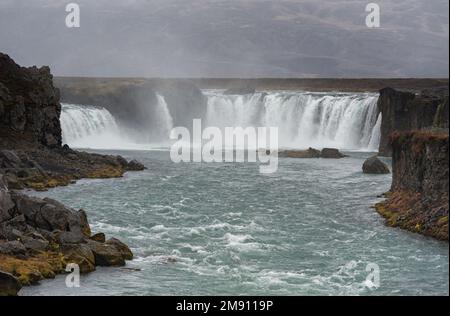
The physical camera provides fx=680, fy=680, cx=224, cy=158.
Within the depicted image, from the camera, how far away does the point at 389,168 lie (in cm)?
6631

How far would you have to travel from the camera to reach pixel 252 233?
3716 cm

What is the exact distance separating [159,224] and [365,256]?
13217mm

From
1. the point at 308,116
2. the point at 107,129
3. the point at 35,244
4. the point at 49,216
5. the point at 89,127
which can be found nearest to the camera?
the point at 35,244

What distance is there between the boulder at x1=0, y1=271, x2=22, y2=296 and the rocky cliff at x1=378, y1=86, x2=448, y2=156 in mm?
56747

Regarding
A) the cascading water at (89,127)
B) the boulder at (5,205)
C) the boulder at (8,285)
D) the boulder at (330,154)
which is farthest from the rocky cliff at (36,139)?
the boulder at (8,285)

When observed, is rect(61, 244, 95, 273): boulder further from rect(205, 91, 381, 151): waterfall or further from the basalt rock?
rect(205, 91, 381, 151): waterfall

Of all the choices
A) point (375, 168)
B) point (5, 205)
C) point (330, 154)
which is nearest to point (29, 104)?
point (375, 168)

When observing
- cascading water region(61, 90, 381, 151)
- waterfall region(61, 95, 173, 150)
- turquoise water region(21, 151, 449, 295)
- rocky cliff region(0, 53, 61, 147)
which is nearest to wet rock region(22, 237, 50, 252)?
turquoise water region(21, 151, 449, 295)

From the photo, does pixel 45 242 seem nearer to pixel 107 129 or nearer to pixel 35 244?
pixel 35 244

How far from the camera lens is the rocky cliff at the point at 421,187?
1377 inches

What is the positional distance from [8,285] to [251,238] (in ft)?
46.5

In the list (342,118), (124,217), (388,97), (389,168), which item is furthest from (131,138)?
(124,217)

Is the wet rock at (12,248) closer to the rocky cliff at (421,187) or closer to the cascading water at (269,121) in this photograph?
the rocky cliff at (421,187)
